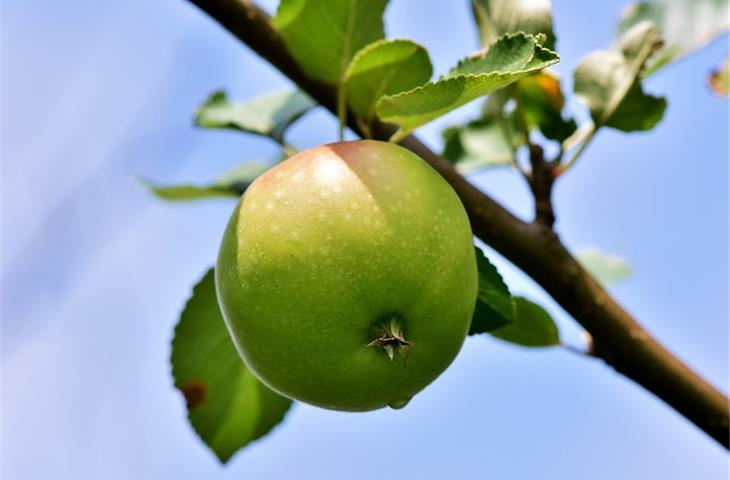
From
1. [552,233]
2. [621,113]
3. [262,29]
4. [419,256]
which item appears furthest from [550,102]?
[419,256]

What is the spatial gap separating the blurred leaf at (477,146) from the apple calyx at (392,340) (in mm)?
540

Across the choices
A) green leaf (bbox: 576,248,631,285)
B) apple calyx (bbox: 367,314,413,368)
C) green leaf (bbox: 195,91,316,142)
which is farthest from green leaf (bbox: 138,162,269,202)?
green leaf (bbox: 576,248,631,285)

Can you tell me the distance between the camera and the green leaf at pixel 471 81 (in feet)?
2.24

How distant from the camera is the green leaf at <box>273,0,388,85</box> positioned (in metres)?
0.88

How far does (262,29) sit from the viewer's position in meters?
0.95

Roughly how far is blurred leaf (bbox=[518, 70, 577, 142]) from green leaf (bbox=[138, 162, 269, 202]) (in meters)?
0.31

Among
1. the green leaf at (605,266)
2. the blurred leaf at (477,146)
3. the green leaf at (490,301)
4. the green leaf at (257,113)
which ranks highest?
the green leaf at (490,301)

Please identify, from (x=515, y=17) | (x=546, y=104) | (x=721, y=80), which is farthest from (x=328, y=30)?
(x=721, y=80)

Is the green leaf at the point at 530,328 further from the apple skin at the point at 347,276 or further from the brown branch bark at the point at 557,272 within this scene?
the apple skin at the point at 347,276

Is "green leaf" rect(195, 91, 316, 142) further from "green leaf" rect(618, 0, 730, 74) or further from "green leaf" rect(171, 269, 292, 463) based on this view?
"green leaf" rect(618, 0, 730, 74)

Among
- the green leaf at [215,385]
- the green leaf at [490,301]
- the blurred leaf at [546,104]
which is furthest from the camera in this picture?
the blurred leaf at [546,104]

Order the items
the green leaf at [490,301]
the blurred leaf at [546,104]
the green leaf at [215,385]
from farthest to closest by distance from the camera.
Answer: the blurred leaf at [546,104]
the green leaf at [215,385]
the green leaf at [490,301]

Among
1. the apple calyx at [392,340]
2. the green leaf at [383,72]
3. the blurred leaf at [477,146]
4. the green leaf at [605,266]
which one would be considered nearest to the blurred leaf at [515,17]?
the green leaf at [383,72]

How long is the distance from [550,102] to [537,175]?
0.45 feet
